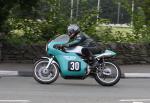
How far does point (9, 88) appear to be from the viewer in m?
12.9

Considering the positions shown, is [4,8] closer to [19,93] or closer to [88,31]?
[88,31]

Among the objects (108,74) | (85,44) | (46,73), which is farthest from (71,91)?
(85,44)

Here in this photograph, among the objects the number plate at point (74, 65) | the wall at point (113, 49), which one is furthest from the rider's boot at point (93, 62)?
the wall at point (113, 49)

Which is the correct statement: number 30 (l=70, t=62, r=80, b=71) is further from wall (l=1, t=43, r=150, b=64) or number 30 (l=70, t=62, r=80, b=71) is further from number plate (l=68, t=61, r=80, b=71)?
wall (l=1, t=43, r=150, b=64)

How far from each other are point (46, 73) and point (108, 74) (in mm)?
1513

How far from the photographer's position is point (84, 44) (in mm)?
13977

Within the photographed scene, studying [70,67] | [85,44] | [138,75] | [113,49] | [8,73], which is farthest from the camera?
[113,49]

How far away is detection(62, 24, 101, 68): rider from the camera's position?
1388cm

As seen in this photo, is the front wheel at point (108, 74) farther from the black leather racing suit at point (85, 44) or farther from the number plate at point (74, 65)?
the number plate at point (74, 65)

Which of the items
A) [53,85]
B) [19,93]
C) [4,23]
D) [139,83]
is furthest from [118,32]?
[19,93]

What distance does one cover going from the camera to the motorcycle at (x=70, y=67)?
546 inches

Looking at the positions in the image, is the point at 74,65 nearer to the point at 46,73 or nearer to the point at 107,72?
the point at 46,73

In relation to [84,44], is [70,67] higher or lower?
lower

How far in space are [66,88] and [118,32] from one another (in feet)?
24.2
